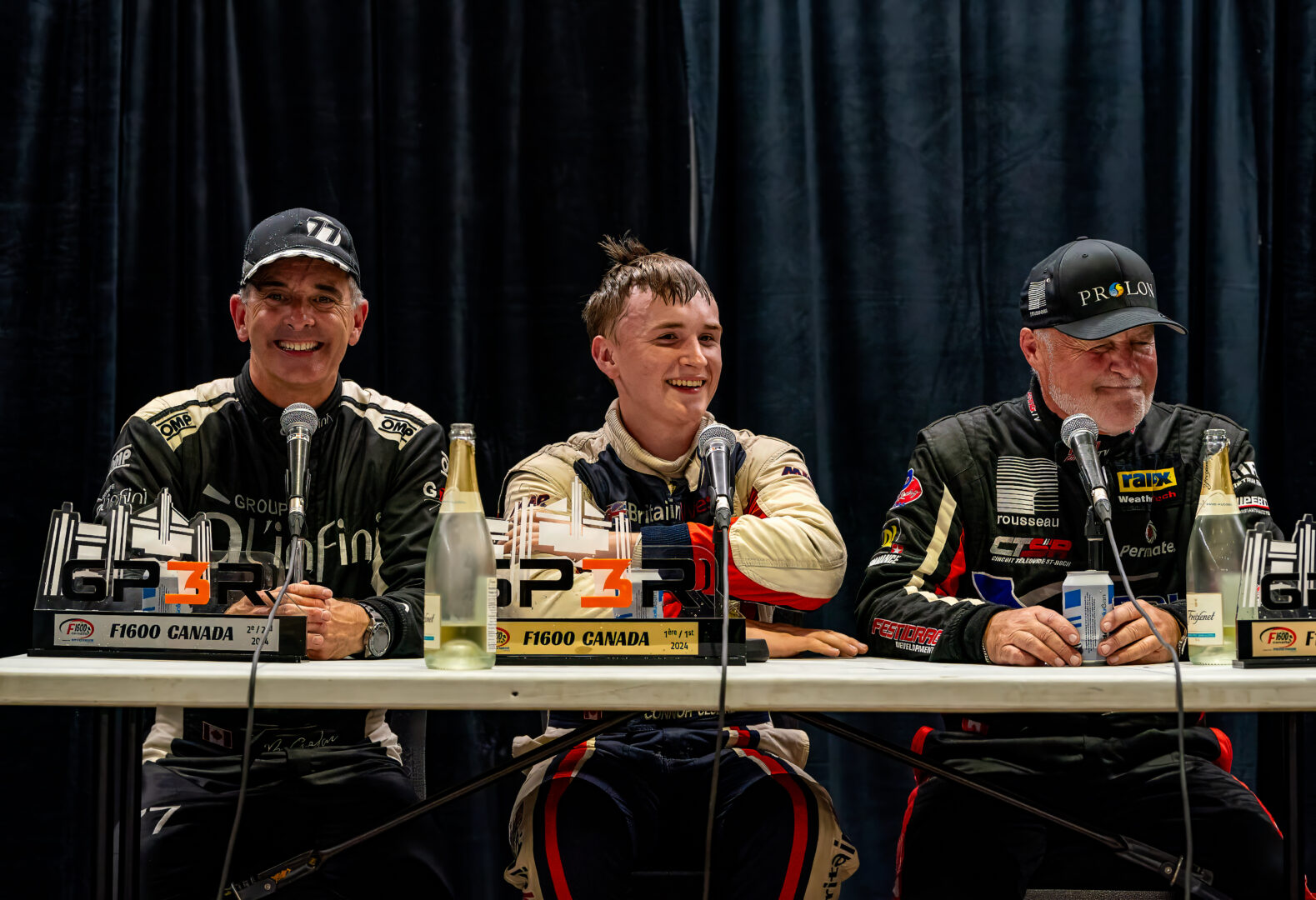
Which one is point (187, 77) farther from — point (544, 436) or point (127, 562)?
point (127, 562)

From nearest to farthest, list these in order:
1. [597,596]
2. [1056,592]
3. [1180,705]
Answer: [1180,705]
[597,596]
[1056,592]

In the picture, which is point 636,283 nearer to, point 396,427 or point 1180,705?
point 396,427

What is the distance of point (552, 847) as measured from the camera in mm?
1749

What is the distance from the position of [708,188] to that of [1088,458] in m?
1.51

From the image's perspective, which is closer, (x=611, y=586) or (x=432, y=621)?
(x=432, y=621)

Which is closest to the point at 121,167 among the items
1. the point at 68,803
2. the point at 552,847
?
the point at 68,803

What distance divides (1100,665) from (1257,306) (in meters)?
1.69

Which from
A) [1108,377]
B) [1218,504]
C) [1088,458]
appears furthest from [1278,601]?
[1108,377]

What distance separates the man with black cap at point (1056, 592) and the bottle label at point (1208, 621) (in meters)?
0.08

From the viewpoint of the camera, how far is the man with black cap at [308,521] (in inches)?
74.6

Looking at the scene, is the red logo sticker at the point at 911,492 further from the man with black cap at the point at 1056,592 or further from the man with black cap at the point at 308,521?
the man with black cap at the point at 308,521

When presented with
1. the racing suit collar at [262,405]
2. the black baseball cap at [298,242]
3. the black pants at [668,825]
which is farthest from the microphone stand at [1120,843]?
the black baseball cap at [298,242]

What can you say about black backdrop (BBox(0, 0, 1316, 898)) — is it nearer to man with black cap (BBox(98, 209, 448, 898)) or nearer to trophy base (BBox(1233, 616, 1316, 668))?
man with black cap (BBox(98, 209, 448, 898))

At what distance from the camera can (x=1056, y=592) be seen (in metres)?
2.17
